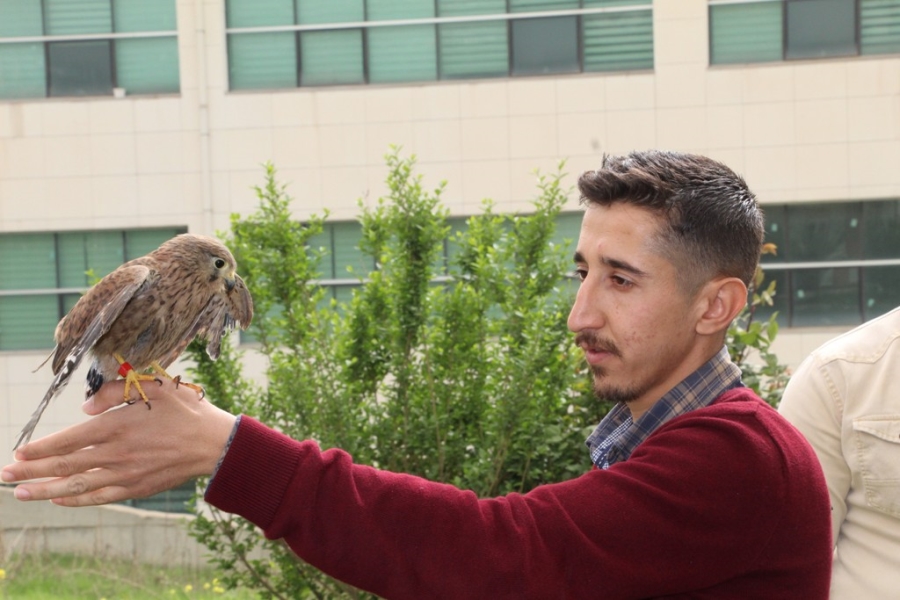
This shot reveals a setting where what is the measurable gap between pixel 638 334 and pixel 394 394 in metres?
3.55

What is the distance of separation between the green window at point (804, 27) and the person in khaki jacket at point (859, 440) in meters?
11.1

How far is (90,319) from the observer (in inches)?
104

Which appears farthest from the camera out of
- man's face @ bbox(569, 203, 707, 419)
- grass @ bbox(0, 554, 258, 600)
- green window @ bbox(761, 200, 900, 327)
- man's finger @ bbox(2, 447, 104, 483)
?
green window @ bbox(761, 200, 900, 327)

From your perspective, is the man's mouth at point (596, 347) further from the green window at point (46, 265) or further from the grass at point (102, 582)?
the green window at point (46, 265)

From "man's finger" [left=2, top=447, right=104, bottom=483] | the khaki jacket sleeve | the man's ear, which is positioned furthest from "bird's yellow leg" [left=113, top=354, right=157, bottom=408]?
the khaki jacket sleeve

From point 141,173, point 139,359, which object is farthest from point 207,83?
point 139,359

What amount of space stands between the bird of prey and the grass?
16.9ft

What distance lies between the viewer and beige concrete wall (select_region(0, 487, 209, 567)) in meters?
11.3

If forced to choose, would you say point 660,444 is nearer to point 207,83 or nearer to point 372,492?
point 372,492

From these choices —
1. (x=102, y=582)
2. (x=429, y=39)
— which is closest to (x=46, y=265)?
(x=429, y=39)

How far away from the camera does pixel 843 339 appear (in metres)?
3.01

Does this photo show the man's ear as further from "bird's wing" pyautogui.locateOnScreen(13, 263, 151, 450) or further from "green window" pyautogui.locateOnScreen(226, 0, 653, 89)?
"green window" pyautogui.locateOnScreen(226, 0, 653, 89)

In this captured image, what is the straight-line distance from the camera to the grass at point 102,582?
8.21 m

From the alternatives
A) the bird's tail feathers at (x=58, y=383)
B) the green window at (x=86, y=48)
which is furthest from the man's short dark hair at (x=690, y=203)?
the green window at (x=86, y=48)
